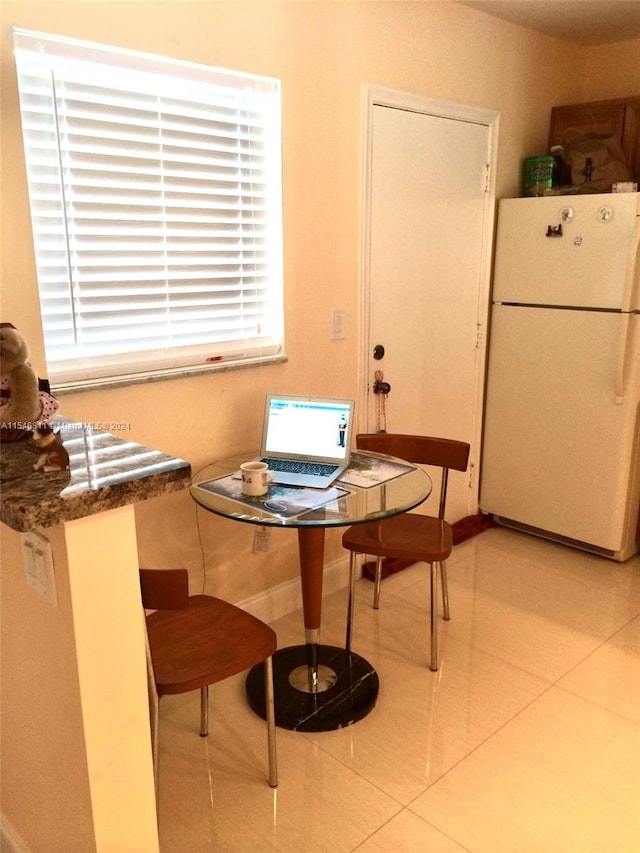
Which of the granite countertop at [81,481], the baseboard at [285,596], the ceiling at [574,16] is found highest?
the ceiling at [574,16]

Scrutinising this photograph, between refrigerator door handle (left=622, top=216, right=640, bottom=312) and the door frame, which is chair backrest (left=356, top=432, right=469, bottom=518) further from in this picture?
refrigerator door handle (left=622, top=216, right=640, bottom=312)

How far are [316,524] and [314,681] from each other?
0.79 metres

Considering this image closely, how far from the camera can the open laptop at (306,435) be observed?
232 centimetres

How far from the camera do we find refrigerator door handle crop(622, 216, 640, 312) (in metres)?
2.96

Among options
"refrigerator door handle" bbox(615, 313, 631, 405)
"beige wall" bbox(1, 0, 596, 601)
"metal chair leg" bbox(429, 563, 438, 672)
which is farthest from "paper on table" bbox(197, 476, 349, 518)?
"refrigerator door handle" bbox(615, 313, 631, 405)

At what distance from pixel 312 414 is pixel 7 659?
122 centimetres

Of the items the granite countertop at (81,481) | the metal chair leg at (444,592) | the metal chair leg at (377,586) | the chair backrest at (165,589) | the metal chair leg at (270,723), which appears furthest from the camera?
the metal chair leg at (377,586)

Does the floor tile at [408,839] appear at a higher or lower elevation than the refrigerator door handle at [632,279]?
lower

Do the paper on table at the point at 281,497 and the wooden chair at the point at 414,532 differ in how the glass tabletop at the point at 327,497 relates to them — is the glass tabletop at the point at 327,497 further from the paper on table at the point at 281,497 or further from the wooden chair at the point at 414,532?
the wooden chair at the point at 414,532

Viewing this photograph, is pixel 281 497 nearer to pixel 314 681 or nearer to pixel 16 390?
pixel 314 681

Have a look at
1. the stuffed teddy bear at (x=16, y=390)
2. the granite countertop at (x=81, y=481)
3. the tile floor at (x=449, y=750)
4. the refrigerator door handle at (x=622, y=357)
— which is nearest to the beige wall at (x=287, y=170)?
the tile floor at (x=449, y=750)

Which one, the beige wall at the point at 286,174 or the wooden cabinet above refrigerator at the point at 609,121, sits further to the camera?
the wooden cabinet above refrigerator at the point at 609,121

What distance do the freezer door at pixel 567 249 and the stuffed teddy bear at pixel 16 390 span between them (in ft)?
8.56

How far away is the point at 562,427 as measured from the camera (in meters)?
3.38
